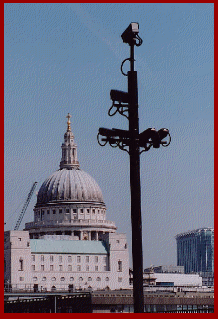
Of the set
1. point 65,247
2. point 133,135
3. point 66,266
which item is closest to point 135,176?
point 133,135

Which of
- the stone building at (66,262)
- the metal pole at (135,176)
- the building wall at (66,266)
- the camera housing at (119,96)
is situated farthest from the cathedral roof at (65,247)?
the camera housing at (119,96)

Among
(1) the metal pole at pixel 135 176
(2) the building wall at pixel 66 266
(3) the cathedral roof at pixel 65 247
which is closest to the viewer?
(1) the metal pole at pixel 135 176

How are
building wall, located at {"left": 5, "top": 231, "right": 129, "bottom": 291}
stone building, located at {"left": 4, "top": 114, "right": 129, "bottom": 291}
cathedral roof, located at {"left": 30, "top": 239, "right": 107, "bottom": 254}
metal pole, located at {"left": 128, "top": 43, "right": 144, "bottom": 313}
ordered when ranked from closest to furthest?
1. metal pole, located at {"left": 128, "top": 43, "right": 144, "bottom": 313}
2. building wall, located at {"left": 5, "top": 231, "right": 129, "bottom": 291}
3. stone building, located at {"left": 4, "top": 114, "right": 129, "bottom": 291}
4. cathedral roof, located at {"left": 30, "top": 239, "right": 107, "bottom": 254}

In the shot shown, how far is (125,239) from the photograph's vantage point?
19012 centimetres

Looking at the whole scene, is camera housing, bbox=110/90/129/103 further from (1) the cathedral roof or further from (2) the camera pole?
(1) the cathedral roof

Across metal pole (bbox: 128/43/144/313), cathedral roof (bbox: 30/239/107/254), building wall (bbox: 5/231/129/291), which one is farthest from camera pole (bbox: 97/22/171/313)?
cathedral roof (bbox: 30/239/107/254)

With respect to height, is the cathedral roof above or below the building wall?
above

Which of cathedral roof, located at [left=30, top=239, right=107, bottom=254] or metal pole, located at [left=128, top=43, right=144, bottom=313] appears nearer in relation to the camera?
metal pole, located at [left=128, top=43, right=144, bottom=313]

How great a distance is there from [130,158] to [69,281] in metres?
170

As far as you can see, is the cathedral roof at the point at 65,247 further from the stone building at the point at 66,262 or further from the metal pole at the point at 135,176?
the metal pole at the point at 135,176

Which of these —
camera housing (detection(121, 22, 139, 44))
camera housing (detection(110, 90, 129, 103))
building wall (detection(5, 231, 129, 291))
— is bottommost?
building wall (detection(5, 231, 129, 291))

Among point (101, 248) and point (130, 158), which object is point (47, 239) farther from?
point (130, 158)

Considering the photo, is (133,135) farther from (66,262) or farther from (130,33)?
(66,262)

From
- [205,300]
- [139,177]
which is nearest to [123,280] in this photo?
[205,300]
